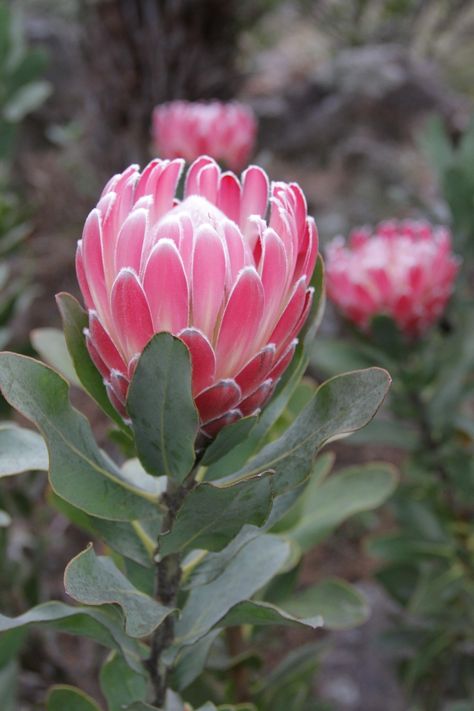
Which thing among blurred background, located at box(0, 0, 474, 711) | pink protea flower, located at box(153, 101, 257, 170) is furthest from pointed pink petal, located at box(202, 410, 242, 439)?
blurred background, located at box(0, 0, 474, 711)

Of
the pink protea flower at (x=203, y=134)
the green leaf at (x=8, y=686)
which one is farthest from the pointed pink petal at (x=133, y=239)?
the pink protea flower at (x=203, y=134)

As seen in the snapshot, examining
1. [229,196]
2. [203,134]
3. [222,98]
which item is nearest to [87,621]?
[229,196]

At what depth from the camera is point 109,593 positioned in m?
0.64

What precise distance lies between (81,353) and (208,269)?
0.58ft

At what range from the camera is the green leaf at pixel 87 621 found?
678 millimetres

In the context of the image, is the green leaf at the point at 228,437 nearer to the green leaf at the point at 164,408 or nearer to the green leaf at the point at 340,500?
the green leaf at the point at 164,408

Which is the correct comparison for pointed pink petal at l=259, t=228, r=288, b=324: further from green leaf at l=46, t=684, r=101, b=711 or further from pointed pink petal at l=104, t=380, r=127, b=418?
green leaf at l=46, t=684, r=101, b=711

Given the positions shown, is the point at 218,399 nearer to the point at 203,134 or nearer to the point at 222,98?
the point at 203,134

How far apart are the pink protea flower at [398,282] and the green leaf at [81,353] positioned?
796 millimetres

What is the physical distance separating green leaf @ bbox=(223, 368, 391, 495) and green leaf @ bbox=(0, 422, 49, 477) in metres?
0.20

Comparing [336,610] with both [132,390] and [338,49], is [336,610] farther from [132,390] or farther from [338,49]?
[338,49]

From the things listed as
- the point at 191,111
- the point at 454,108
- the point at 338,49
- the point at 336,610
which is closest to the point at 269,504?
the point at 336,610

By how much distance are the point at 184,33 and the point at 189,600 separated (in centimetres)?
340

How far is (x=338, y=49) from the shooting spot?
5.64 metres
